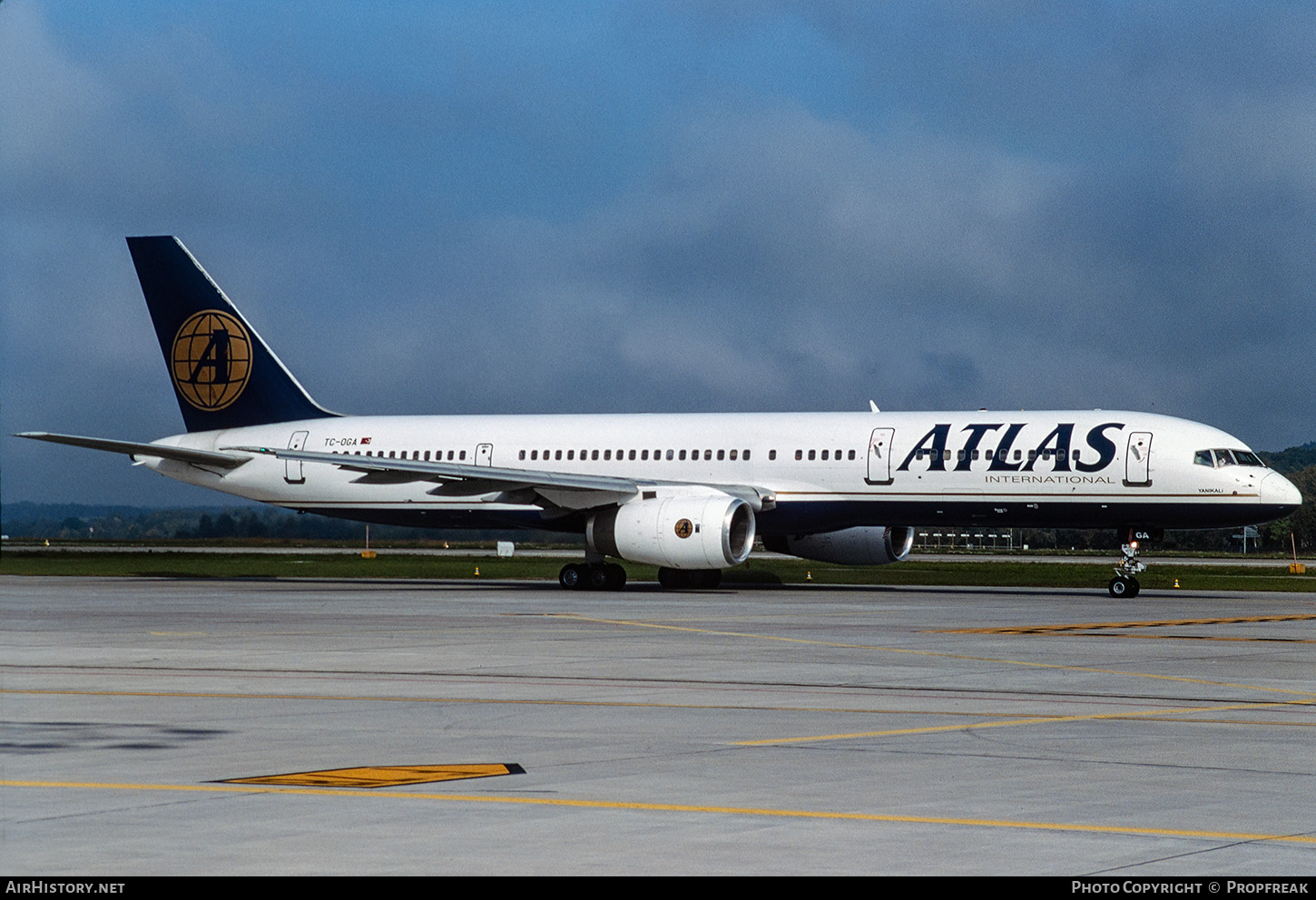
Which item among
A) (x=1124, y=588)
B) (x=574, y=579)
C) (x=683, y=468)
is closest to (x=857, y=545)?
(x=683, y=468)

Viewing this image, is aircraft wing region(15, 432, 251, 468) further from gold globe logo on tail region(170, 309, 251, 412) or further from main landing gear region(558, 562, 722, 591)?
main landing gear region(558, 562, 722, 591)

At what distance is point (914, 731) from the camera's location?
1342 cm

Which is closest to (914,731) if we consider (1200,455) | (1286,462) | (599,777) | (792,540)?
(599,777)

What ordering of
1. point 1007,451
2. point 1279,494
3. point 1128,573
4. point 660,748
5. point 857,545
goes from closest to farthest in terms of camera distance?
point 660,748 < point 1279,494 < point 1007,451 < point 1128,573 < point 857,545

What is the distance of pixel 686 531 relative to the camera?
37188 millimetres

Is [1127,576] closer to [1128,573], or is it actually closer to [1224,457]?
[1128,573]

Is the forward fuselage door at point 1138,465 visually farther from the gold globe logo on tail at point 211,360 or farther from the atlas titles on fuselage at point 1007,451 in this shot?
the gold globe logo on tail at point 211,360

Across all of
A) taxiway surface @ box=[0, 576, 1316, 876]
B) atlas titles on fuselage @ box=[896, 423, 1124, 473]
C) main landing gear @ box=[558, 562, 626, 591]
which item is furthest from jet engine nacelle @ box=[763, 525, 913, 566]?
taxiway surface @ box=[0, 576, 1316, 876]

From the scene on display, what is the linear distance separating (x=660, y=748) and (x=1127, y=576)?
26839mm

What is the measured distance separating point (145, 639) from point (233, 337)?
2641 cm

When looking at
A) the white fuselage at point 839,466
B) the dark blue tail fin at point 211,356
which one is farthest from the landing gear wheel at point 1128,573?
the dark blue tail fin at point 211,356

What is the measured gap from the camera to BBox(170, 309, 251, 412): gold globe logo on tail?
157 ft

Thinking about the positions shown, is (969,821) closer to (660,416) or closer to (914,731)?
(914,731)

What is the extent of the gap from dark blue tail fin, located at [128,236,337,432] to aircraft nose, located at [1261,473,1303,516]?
86.9 feet
